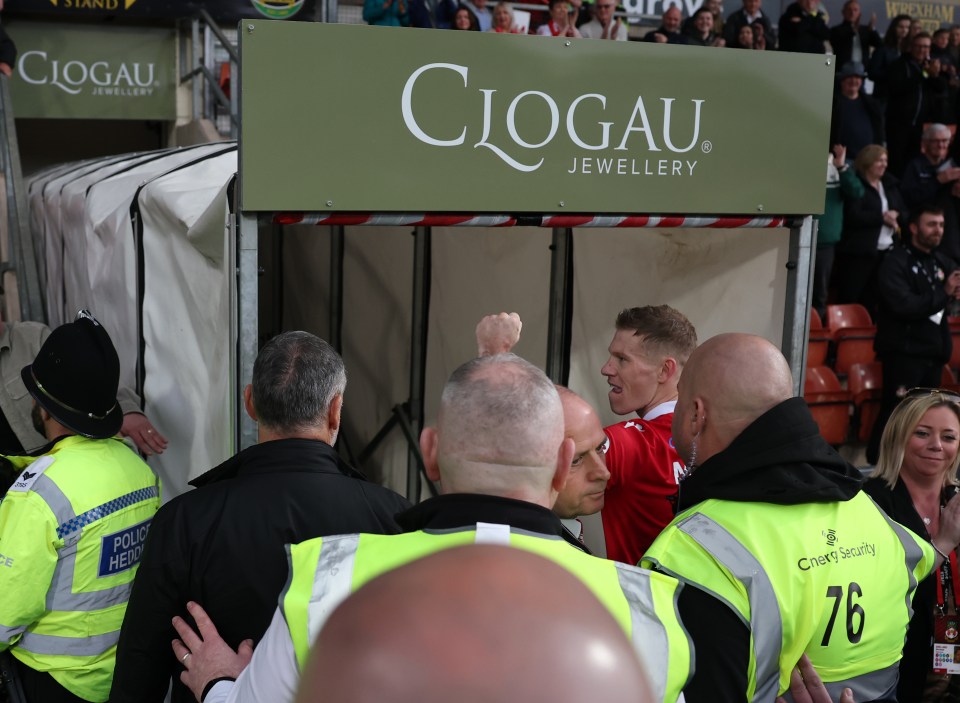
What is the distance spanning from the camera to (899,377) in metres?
7.20

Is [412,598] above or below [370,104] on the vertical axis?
below

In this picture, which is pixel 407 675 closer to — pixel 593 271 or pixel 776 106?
pixel 776 106

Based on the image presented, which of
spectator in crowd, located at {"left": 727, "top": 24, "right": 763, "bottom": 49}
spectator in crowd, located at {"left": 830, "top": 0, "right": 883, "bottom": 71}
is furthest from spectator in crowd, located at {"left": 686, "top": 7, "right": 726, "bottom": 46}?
spectator in crowd, located at {"left": 830, "top": 0, "right": 883, "bottom": 71}

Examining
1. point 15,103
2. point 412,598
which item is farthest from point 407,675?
point 15,103

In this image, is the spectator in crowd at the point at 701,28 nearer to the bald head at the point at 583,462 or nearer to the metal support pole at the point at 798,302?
the metal support pole at the point at 798,302

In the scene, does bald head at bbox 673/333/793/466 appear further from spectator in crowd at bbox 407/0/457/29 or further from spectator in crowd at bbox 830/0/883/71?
spectator in crowd at bbox 830/0/883/71

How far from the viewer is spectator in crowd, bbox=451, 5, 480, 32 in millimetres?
9094

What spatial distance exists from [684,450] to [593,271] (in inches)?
83.2

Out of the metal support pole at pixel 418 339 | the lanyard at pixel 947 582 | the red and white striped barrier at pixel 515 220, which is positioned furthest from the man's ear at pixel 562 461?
the metal support pole at pixel 418 339

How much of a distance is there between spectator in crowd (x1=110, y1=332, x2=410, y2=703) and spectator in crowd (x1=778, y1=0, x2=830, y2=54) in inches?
360

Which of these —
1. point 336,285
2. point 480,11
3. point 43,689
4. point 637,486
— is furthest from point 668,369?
point 480,11

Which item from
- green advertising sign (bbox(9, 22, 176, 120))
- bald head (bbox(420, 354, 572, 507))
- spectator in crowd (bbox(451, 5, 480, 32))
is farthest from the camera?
green advertising sign (bbox(9, 22, 176, 120))

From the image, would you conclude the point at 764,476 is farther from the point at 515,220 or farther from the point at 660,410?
the point at 515,220

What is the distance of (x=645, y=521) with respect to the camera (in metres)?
2.93
